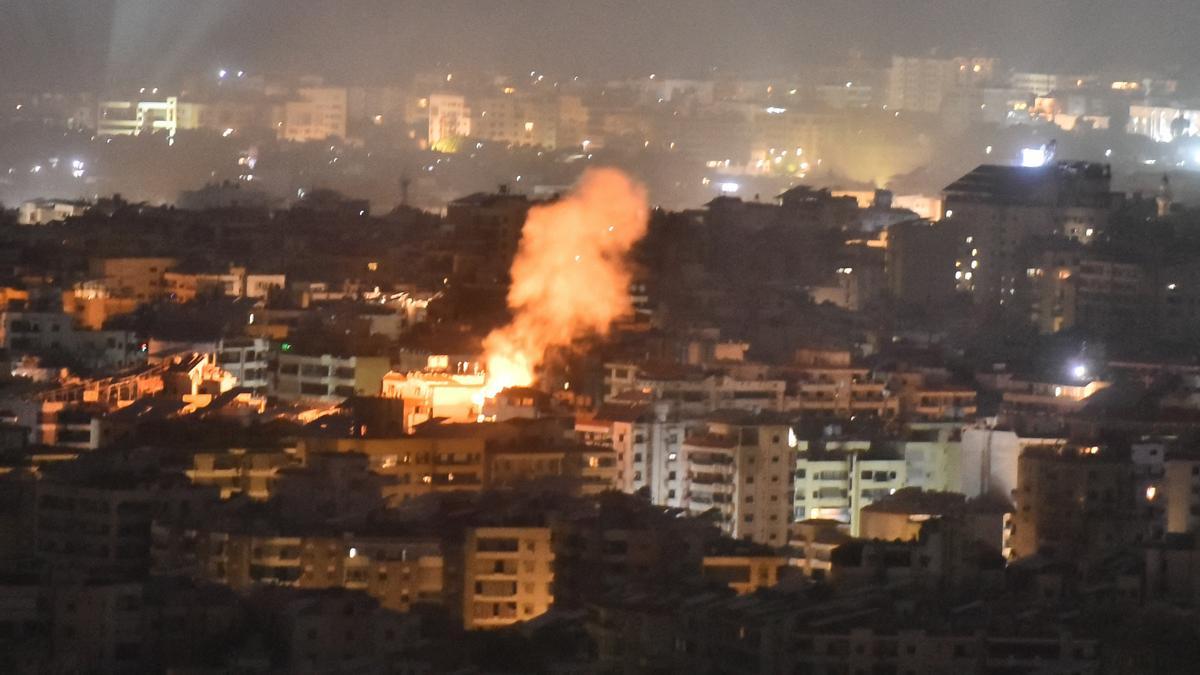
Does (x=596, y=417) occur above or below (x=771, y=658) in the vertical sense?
above

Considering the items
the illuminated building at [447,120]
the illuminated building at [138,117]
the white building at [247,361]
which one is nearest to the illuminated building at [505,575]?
the white building at [247,361]

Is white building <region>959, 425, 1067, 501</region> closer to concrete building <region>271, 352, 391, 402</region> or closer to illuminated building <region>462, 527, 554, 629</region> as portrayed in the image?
concrete building <region>271, 352, 391, 402</region>

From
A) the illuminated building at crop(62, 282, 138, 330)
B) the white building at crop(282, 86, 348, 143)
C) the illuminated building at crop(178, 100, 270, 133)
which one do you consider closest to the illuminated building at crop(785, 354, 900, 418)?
the illuminated building at crop(62, 282, 138, 330)

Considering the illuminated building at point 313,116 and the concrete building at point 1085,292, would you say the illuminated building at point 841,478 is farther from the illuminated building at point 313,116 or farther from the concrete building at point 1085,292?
the illuminated building at point 313,116

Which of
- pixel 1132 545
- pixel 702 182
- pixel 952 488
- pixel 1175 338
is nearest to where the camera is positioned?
pixel 1132 545

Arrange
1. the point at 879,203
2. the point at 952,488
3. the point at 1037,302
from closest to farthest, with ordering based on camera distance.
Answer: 1. the point at 952,488
2. the point at 1037,302
3. the point at 879,203

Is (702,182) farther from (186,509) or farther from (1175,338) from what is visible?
(186,509)

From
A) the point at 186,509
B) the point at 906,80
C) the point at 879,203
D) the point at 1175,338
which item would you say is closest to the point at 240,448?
the point at 186,509
